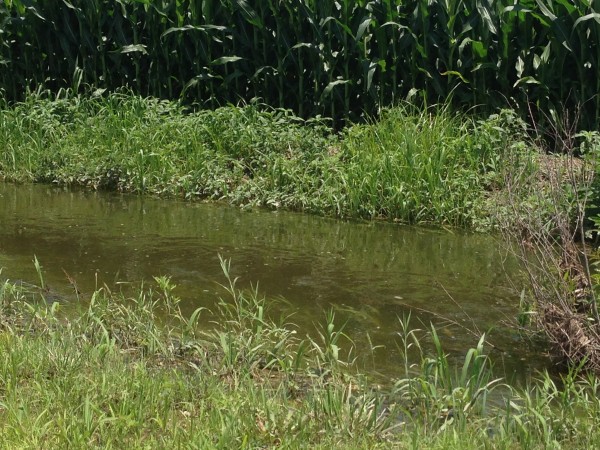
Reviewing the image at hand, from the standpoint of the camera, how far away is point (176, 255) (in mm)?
8195

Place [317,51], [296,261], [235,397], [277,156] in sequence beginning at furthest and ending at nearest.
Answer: [317,51] < [277,156] < [296,261] < [235,397]

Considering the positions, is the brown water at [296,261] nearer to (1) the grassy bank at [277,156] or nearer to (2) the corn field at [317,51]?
(1) the grassy bank at [277,156]

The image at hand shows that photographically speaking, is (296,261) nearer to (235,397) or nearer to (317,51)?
(235,397)

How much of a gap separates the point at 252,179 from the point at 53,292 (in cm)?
424

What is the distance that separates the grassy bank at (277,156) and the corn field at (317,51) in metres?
0.51

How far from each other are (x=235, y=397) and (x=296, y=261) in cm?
353

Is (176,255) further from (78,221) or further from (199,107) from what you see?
(199,107)

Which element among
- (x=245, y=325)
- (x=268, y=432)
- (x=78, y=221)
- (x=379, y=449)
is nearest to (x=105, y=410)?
(x=268, y=432)

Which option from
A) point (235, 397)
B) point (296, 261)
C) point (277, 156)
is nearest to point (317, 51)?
point (277, 156)

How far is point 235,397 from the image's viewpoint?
15.3 ft

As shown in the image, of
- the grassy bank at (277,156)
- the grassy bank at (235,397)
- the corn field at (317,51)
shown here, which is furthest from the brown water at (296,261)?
the corn field at (317,51)

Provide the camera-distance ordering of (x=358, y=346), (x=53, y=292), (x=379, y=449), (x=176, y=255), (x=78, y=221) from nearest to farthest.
Answer: (x=379, y=449)
(x=358, y=346)
(x=53, y=292)
(x=176, y=255)
(x=78, y=221)

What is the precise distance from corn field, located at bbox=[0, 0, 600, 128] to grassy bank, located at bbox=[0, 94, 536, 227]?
0.51m

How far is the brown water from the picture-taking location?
6535 millimetres
